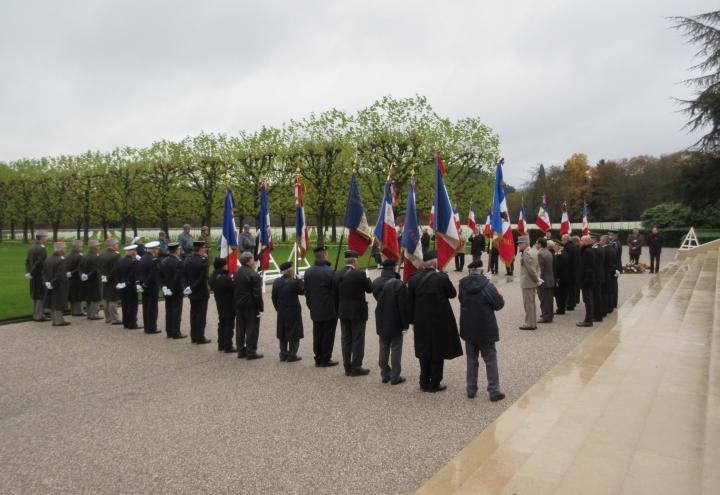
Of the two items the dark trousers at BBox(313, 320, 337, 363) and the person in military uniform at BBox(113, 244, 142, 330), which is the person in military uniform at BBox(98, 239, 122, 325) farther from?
the dark trousers at BBox(313, 320, 337, 363)

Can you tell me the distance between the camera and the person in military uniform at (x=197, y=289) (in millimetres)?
11664

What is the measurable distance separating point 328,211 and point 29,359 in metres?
34.7

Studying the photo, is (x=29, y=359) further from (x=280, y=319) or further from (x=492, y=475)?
(x=492, y=475)

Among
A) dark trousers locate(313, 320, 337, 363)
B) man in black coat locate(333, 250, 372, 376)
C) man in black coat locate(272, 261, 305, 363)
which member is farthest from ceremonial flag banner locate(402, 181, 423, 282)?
man in black coat locate(272, 261, 305, 363)

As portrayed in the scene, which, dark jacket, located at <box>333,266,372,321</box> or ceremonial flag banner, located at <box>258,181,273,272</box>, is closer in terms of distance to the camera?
dark jacket, located at <box>333,266,372,321</box>

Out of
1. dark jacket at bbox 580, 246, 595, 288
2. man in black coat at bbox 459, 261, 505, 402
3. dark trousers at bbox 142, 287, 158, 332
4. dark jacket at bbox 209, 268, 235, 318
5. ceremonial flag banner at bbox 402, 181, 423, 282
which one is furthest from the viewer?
dark trousers at bbox 142, 287, 158, 332

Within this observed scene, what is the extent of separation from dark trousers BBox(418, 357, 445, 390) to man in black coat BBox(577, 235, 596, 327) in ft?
20.7

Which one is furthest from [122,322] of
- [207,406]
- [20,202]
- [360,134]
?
[20,202]

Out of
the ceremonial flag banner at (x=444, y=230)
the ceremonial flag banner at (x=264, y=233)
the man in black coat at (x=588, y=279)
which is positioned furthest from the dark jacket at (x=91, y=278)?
the man in black coat at (x=588, y=279)

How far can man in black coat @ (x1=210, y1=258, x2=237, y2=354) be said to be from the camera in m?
10.7

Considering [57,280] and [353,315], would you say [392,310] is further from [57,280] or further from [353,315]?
[57,280]

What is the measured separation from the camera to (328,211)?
44.4 meters

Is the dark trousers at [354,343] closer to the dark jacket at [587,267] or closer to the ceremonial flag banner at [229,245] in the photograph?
the ceremonial flag banner at [229,245]

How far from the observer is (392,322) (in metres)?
8.29
